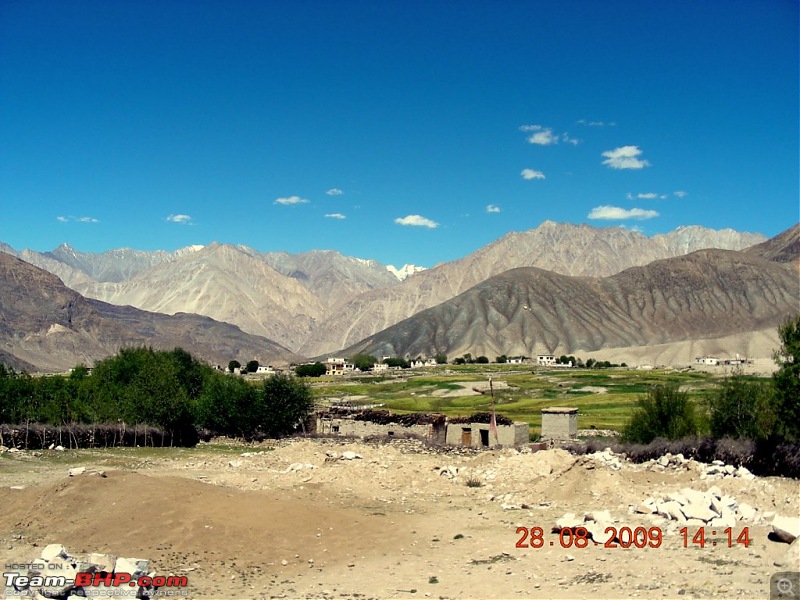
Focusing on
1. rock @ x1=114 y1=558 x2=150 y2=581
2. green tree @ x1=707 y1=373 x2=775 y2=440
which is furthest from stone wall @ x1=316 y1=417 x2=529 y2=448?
rock @ x1=114 y1=558 x2=150 y2=581

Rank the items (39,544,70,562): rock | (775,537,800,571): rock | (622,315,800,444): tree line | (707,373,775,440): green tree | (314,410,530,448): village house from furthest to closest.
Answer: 1. (314,410,530,448): village house
2. (707,373,775,440): green tree
3. (622,315,800,444): tree line
4. (39,544,70,562): rock
5. (775,537,800,571): rock

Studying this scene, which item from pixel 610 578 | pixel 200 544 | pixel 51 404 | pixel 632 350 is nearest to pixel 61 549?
pixel 200 544

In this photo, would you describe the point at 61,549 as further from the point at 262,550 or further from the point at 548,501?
the point at 548,501

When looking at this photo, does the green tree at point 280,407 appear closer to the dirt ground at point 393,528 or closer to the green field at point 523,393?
the dirt ground at point 393,528

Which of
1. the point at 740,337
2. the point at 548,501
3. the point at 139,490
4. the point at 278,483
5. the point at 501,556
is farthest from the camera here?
the point at 740,337

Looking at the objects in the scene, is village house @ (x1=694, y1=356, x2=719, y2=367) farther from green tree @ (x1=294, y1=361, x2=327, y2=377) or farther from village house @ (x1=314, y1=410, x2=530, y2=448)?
village house @ (x1=314, y1=410, x2=530, y2=448)

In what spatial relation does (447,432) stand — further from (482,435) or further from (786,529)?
(786,529)

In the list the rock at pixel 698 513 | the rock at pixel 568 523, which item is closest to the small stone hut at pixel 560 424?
the rock at pixel 698 513
